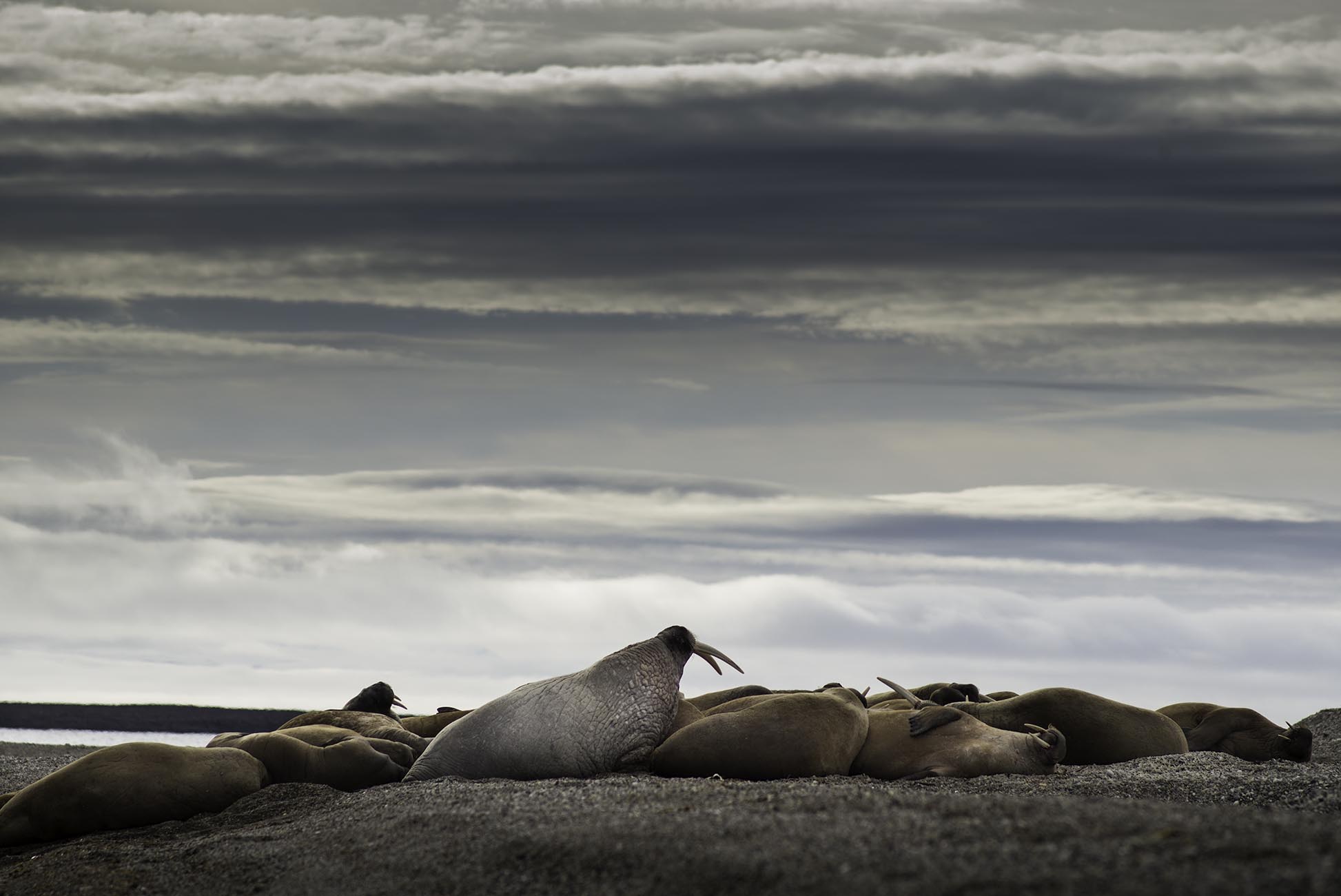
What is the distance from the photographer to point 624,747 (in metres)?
10.0

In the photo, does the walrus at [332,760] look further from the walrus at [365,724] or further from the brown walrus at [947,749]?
the brown walrus at [947,749]

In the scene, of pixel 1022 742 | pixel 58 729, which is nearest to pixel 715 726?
pixel 1022 742

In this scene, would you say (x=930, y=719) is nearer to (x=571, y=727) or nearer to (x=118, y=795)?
(x=571, y=727)

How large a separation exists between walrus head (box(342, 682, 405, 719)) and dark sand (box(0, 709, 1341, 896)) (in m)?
3.73

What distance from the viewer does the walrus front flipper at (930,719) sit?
986cm

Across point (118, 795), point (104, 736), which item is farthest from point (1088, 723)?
point (104, 736)

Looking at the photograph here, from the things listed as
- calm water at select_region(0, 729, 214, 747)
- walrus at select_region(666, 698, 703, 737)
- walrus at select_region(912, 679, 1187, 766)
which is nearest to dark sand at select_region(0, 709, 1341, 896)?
walrus at select_region(912, 679, 1187, 766)

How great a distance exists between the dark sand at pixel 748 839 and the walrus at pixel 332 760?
0.40 m

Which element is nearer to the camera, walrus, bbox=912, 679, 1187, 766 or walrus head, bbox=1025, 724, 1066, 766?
walrus head, bbox=1025, 724, 1066, 766

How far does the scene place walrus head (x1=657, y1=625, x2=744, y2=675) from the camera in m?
11.1

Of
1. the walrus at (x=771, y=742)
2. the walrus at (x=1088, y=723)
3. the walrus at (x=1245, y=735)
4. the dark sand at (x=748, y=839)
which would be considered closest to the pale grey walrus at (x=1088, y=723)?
the walrus at (x=1088, y=723)

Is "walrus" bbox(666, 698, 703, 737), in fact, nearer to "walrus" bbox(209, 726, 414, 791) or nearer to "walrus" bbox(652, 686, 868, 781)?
"walrus" bbox(652, 686, 868, 781)

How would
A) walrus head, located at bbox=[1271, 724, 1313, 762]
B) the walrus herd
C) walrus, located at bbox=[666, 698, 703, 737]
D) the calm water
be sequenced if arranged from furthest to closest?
the calm water < walrus head, located at bbox=[1271, 724, 1313, 762] < walrus, located at bbox=[666, 698, 703, 737] < the walrus herd

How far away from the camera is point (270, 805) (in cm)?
962
